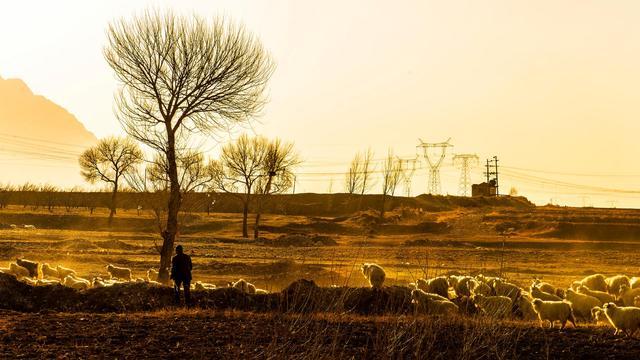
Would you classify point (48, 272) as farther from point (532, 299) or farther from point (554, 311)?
point (554, 311)

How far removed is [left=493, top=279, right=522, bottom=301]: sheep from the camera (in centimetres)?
1739

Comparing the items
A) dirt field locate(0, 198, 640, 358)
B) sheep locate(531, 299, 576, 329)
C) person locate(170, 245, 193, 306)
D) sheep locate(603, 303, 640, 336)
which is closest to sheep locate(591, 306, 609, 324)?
dirt field locate(0, 198, 640, 358)

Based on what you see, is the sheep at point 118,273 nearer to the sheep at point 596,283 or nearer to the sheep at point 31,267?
the sheep at point 31,267

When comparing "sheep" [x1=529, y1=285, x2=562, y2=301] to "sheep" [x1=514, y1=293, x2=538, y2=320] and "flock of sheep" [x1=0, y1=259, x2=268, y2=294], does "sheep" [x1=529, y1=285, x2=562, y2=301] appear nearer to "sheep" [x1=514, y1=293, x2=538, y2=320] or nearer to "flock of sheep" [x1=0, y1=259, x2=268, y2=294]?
"sheep" [x1=514, y1=293, x2=538, y2=320]

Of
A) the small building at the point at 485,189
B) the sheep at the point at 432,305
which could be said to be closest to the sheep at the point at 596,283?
the sheep at the point at 432,305

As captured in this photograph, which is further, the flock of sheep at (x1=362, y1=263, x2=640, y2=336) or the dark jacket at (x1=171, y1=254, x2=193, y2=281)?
the dark jacket at (x1=171, y1=254, x2=193, y2=281)

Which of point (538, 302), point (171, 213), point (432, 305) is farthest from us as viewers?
point (171, 213)

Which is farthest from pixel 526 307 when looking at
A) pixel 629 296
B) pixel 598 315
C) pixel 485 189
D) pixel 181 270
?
pixel 485 189

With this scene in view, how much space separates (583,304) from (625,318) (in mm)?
2842

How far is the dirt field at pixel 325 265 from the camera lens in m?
11.8

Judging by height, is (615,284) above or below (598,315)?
above

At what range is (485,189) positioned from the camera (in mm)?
117625

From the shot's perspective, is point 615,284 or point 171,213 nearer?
point 615,284

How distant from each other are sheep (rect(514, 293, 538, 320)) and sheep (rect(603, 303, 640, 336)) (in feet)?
9.19
